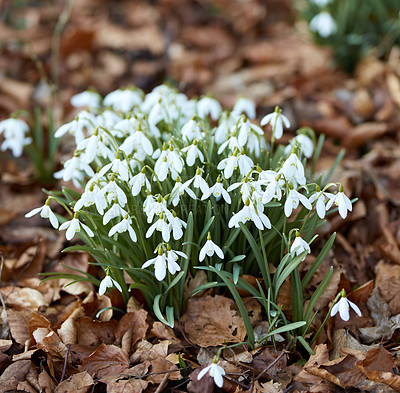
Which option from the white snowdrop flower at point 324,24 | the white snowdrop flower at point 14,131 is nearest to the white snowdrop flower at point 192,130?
the white snowdrop flower at point 14,131

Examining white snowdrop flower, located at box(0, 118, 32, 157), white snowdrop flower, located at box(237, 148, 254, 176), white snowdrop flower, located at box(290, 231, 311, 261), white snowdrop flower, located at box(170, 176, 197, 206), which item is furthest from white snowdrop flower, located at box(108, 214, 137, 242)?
white snowdrop flower, located at box(0, 118, 32, 157)

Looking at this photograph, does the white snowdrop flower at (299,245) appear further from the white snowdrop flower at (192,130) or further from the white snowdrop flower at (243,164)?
the white snowdrop flower at (192,130)

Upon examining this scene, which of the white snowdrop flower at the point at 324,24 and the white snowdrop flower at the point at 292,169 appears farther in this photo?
the white snowdrop flower at the point at 324,24

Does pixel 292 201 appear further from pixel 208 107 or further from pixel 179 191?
pixel 208 107

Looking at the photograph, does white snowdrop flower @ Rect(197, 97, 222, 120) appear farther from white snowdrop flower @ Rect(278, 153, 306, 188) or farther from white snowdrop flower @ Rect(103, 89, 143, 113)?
white snowdrop flower @ Rect(278, 153, 306, 188)

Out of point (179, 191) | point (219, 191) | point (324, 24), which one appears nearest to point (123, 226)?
point (179, 191)

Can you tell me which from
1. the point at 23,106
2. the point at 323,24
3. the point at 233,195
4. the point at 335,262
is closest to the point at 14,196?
the point at 23,106
